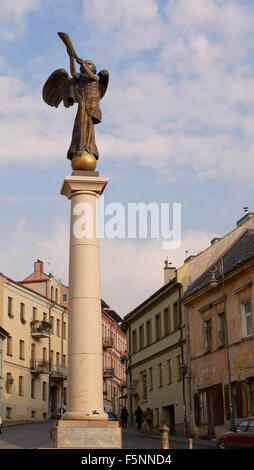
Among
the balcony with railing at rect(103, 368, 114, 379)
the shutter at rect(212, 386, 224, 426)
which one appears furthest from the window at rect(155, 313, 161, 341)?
the balcony with railing at rect(103, 368, 114, 379)

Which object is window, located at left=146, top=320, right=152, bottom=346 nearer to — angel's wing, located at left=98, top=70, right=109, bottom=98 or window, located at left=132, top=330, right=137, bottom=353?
window, located at left=132, top=330, right=137, bottom=353

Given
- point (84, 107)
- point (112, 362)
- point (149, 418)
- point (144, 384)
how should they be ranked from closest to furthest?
1. point (84, 107)
2. point (149, 418)
3. point (144, 384)
4. point (112, 362)

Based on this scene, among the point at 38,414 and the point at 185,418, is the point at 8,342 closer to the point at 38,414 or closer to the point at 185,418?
the point at 38,414

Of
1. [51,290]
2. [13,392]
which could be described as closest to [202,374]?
[13,392]

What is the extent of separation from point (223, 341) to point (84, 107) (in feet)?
59.6

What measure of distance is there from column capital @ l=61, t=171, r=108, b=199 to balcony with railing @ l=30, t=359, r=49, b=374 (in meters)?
44.5

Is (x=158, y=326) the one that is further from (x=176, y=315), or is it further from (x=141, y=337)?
(x=141, y=337)

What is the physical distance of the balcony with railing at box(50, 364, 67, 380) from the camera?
2475 inches

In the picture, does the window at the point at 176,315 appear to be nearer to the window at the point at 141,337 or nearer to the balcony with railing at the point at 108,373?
the window at the point at 141,337

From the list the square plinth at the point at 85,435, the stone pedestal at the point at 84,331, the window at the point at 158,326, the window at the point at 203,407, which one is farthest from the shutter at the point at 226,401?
the square plinth at the point at 85,435

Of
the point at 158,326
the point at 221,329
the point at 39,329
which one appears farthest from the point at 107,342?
the point at 221,329

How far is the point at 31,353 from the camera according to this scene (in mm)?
60688

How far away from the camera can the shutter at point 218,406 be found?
32656 mm
